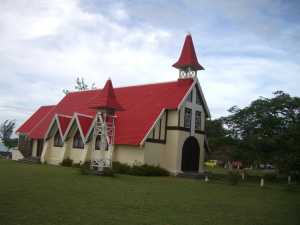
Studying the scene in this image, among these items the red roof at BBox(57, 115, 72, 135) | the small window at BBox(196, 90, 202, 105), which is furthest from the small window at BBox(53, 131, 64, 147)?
the small window at BBox(196, 90, 202, 105)

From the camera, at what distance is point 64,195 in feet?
49.3

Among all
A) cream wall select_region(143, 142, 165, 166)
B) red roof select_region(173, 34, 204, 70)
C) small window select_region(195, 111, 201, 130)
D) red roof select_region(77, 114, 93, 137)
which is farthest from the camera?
small window select_region(195, 111, 201, 130)

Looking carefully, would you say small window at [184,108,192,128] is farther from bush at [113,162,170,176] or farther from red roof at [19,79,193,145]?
bush at [113,162,170,176]

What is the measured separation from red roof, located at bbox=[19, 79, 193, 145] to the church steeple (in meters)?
0.99

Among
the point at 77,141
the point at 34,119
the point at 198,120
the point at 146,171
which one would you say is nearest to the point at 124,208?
the point at 146,171

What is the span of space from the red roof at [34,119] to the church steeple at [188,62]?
18.8m

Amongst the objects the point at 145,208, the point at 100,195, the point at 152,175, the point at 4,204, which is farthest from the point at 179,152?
the point at 4,204

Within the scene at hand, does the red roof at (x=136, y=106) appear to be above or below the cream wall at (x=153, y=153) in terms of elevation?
above

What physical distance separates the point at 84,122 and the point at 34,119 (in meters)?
14.5

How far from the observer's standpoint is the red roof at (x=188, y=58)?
1400 inches

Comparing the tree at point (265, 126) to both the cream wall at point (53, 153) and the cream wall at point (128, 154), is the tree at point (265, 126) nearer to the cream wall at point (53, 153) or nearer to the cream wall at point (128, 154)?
the cream wall at point (128, 154)

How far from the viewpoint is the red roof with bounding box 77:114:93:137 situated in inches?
1380

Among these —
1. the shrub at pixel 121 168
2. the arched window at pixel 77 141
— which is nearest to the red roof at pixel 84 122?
the arched window at pixel 77 141

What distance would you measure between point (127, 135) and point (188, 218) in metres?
21.2
